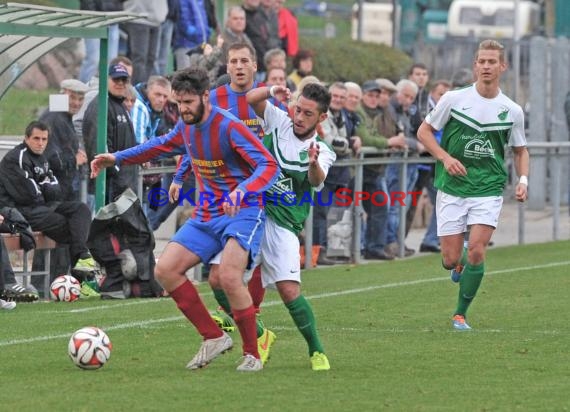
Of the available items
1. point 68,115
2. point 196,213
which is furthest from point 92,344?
point 68,115

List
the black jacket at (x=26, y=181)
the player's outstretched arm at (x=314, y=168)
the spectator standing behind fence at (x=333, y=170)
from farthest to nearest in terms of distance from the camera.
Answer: the spectator standing behind fence at (x=333, y=170) → the black jacket at (x=26, y=181) → the player's outstretched arm at (x=314, y=168)

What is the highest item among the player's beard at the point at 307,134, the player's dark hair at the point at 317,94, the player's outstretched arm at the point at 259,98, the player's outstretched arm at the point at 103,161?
the player's dark hair at the point at 317,94

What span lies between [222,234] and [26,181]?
16.5 ft

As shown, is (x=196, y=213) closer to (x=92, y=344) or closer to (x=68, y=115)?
(x=92, y=344)

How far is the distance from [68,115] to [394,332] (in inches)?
193

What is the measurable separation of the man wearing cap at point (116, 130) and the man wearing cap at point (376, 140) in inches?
152

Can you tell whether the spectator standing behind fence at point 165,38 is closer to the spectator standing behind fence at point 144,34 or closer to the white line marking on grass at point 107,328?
the spectator standing behind fence at point 144,34

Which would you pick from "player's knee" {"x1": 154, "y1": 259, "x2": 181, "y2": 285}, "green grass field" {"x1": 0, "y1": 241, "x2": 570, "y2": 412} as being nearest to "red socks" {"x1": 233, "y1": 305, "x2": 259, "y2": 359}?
"green grass field" {"x1": 0, "y1": 241, "x2": 570, "y2": 412}

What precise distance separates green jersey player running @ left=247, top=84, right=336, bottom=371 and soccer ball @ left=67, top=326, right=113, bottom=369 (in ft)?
3.86

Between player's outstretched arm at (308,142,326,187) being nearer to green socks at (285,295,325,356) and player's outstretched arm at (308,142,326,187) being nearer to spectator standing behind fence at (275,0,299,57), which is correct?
green socks at (285,295,325,356)

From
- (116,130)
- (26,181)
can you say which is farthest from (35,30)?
(116,130)

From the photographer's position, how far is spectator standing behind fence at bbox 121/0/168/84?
1869 centimetres

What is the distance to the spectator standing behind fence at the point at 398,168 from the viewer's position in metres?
19.1

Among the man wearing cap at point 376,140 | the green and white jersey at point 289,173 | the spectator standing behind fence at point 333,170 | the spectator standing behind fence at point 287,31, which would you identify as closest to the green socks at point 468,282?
the green and white jersey at point 289,173
